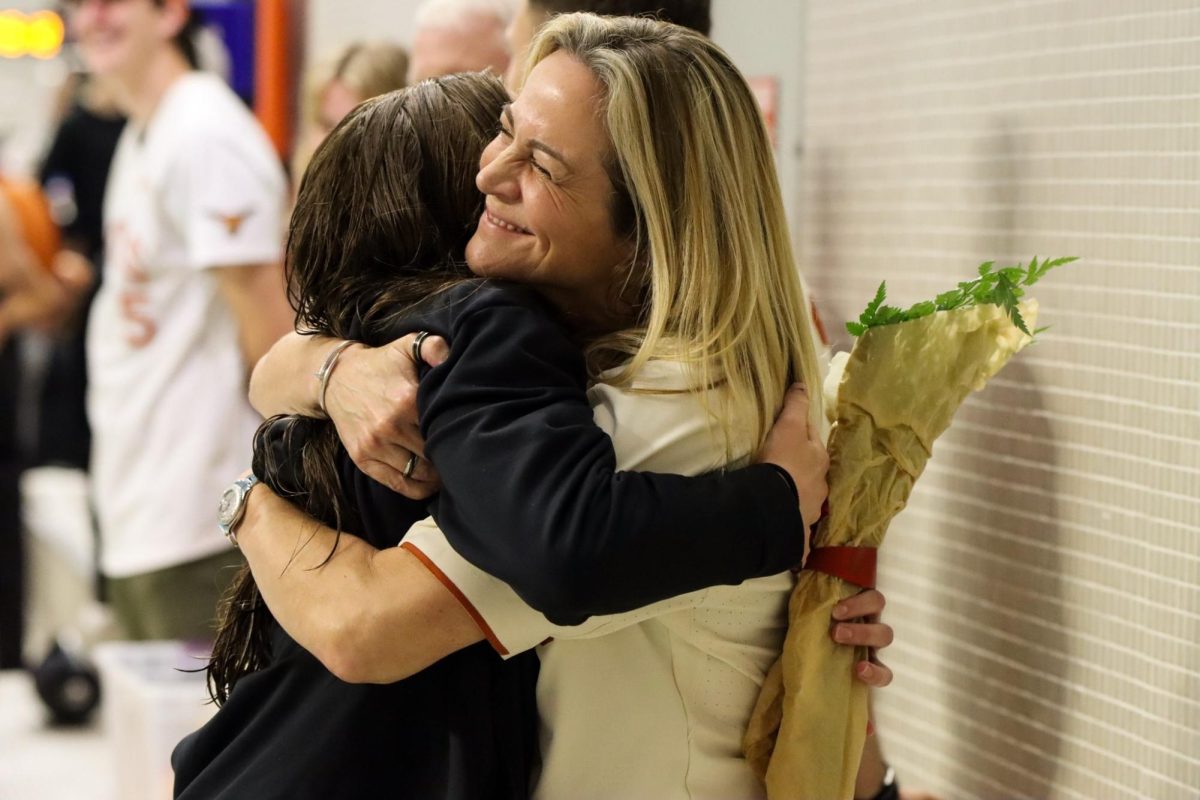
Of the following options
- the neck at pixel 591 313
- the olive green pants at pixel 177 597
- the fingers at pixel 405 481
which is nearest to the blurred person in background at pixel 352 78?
the olive green pants at pixel 177 597

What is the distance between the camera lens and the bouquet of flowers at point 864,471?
1.53 meters

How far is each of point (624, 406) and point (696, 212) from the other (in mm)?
211

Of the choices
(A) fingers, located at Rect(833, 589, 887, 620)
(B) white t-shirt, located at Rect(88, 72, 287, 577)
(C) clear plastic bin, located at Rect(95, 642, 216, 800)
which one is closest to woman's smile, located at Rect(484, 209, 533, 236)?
(A) fingers, located at Rect(833, 589, 887, 620)

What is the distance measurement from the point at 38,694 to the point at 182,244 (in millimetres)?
2306

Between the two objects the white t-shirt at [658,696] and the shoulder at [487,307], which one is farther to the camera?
the white t-shirt at [658,696]

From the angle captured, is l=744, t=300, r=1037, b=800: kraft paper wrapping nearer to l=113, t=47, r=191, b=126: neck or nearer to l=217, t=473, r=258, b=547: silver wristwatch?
l=217, t=473, r=258, b=547: silver wristwatch

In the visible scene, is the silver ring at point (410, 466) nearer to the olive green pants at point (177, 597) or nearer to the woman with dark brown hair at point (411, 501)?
the woman with dark brown hair at point (411, 501)

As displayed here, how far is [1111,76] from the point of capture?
180 cm

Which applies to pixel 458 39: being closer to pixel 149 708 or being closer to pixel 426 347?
pixel 426 347

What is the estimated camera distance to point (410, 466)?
56.6 inches

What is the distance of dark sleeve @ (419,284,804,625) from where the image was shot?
49.8 inches

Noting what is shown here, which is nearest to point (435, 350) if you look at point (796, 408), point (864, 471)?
point (796, 408)

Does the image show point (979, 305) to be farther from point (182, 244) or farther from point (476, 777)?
point (182, 244)

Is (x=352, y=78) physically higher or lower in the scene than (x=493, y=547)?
higher
